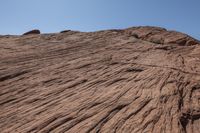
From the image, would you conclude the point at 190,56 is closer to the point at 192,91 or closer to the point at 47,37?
the point at 192,91

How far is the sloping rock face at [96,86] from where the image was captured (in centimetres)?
1159

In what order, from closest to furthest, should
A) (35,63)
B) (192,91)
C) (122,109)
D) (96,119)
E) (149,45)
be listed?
(96,119), (122,109), (192,91), (35,63), (149,45)

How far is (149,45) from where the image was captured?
75.1 feet

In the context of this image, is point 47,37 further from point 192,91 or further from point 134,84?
point 192,91

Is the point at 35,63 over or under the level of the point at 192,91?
over

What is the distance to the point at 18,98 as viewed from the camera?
1302cm

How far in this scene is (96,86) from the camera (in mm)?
14836

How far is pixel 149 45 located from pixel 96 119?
12513mm

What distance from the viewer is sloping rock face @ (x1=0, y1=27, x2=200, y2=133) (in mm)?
11586

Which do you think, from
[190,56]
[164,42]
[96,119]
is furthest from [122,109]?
[164,42]

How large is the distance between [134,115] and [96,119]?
1.73m

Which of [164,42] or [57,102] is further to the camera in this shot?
[164,42]

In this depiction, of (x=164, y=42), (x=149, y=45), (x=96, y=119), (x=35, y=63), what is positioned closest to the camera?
(x=96, y=119)

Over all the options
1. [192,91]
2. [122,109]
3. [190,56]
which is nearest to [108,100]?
[122,109]
